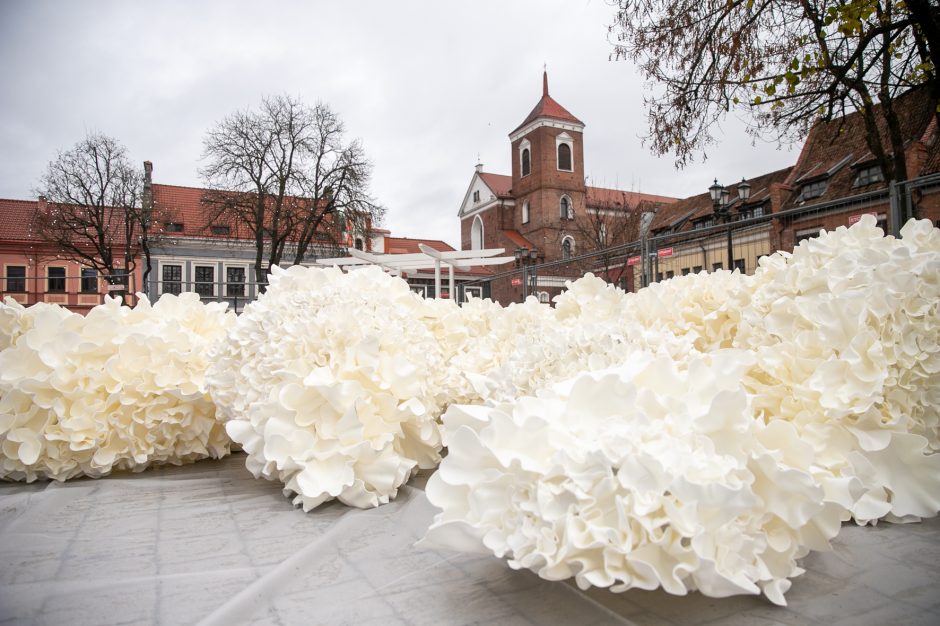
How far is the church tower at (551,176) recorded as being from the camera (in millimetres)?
45312

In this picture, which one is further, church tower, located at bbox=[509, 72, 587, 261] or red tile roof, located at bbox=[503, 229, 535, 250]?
red tile roof, located at bbox=[503, 229, 535, 250]

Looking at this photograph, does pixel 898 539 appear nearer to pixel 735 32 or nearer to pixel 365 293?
pixel 365 293

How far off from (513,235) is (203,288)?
25.9m

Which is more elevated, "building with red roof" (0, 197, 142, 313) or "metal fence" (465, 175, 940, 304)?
"building with red roof" (0, 197, 142, 313)

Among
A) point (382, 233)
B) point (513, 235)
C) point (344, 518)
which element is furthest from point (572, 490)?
point (513, 235)

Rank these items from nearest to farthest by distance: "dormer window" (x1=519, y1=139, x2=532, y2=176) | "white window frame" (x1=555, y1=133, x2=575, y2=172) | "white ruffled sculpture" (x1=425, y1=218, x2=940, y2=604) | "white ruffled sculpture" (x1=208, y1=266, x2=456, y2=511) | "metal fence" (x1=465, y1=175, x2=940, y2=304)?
"white ruffled sculpture" (x1=425, y1=218, x2=940, y2=604)
"white ruffled sculpture" (x1=208, y1=266, x2=456, y2=511)
"metal fence" (x1=465, y1=175, x2=940, y2=304)
"white window frame" (x1=555, y1=133, x2=575, y2=172)
"dormer window" (x1=519, y1=139, x2=532, y2=176)

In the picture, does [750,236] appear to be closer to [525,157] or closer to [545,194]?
[545,194]

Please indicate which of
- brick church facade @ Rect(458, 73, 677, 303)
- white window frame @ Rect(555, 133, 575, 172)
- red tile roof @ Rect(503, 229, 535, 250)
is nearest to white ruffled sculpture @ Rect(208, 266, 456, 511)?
brick church facade @ Rect(458, 73, 677, 303)

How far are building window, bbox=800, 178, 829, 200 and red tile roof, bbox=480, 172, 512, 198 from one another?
25628mm

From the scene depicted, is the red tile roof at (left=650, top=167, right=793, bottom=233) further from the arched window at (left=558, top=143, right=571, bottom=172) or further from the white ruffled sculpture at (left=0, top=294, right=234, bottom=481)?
the white ruffled sculpture at (left=0, top=294, right=234, bottom=481)

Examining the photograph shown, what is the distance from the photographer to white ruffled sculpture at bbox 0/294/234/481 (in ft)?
10.3

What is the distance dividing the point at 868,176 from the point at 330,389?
2849 centimetres

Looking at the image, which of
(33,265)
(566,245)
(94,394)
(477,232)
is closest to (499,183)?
(477,232)

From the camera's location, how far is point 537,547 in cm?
150
